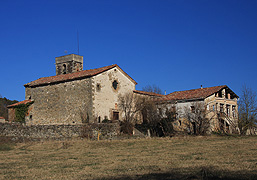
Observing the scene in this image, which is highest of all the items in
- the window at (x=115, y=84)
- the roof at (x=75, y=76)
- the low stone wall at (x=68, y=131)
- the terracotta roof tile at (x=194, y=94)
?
the roof at (x=75, y=76)

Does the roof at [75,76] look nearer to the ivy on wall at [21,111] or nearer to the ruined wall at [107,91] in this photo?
the ruined wall at [107,91]

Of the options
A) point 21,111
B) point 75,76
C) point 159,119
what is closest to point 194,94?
point 159,119

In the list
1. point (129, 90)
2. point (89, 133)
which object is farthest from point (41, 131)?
point (129, 90)

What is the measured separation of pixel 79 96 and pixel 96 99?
2.04 m

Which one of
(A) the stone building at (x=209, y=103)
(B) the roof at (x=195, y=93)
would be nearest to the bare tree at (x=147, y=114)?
(A) the stone building at (x=209, y=103)

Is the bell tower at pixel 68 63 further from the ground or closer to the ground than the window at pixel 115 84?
further from the ground

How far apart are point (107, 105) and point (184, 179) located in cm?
2657

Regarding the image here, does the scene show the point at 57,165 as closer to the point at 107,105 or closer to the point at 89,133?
the point at 89,133

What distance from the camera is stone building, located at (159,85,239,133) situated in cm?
3462

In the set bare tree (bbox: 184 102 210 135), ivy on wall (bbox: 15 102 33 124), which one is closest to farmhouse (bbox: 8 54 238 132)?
ivy on wall (bbox: 15 102 33 124)

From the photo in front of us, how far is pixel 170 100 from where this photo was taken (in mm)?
36938

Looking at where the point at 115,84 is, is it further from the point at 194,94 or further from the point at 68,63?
the point at 68,63

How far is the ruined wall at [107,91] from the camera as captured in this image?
109 feet

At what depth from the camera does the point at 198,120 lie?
1167 inches
